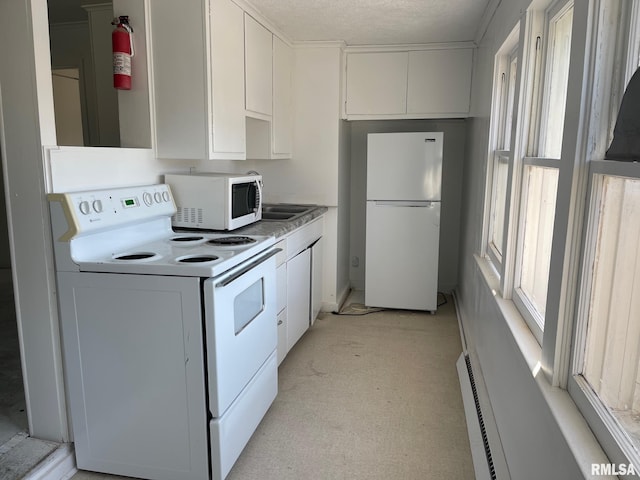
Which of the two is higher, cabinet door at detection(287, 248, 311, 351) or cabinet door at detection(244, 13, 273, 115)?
cabinet door at detection(244, 13, 273, 115)

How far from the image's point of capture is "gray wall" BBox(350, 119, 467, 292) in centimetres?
445

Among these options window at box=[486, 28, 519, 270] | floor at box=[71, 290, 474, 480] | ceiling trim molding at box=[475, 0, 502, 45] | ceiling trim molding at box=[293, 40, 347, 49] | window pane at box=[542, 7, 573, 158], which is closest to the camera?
window pane at box=[542, 7, 573, 158]

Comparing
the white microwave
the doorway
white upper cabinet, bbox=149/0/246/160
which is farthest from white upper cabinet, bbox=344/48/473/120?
the doorway

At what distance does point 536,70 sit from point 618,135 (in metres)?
1.13

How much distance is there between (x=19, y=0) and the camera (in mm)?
1782

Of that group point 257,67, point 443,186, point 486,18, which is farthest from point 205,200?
point 443,186

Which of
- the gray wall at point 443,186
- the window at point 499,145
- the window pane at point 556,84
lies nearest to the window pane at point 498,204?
the window at point 499,145

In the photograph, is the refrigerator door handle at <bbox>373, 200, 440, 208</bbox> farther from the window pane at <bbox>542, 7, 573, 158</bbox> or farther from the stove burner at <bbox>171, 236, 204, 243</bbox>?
the window pane at <bbox>542, 7, 573, 158</bbox>

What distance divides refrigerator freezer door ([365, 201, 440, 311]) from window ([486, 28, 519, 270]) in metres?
1.13

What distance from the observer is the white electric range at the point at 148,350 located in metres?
1.81

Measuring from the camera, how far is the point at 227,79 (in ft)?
8.79

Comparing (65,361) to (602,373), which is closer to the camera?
(602,373)

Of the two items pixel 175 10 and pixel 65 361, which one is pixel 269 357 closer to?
pixel 65 361

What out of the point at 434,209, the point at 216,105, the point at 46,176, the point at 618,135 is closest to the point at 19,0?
the point at 46,176
